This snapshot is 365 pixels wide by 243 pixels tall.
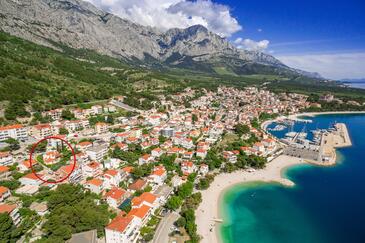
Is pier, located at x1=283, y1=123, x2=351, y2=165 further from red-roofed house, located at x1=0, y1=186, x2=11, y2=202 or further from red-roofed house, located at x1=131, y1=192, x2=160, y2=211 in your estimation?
red-roofed house, located at x1=0, y1=186, x2=11, y2=202

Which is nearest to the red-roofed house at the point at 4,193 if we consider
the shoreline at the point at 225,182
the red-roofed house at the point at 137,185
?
the red-roofed house at the point at 137,185

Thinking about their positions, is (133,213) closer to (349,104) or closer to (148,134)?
(148,134)

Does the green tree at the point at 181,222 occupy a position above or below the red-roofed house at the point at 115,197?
below

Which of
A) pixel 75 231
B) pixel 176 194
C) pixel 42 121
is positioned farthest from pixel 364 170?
pixel 42 121

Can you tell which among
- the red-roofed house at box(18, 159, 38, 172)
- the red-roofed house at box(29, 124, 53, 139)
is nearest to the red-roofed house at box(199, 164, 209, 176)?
the red-roofed house at box(18, 159, 38, 172)

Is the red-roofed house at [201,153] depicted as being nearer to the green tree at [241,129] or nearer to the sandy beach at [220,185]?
the sandy beach at [220,185]

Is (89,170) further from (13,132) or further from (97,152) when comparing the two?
(13,132)
